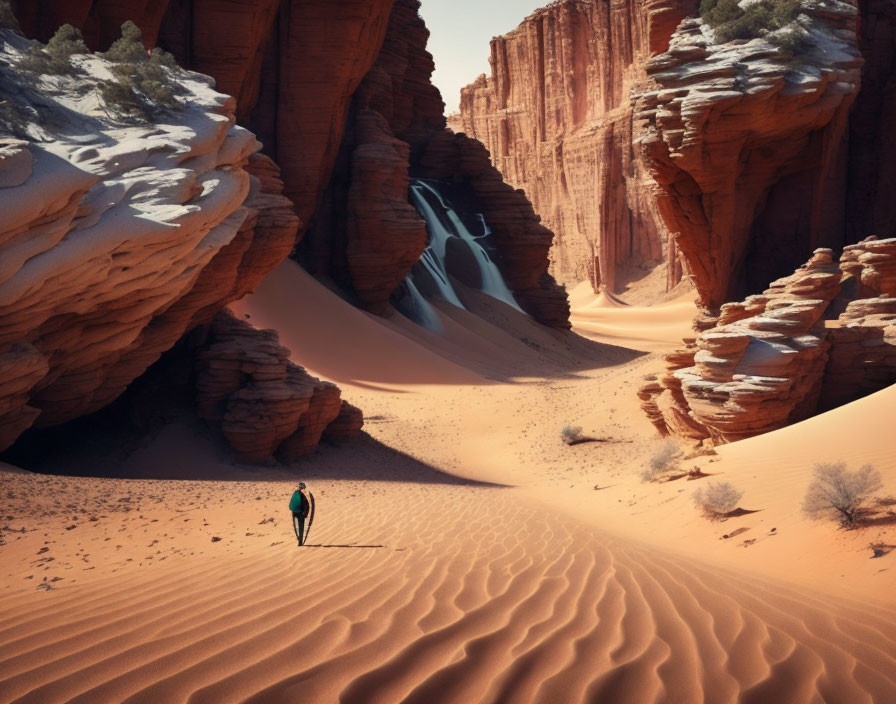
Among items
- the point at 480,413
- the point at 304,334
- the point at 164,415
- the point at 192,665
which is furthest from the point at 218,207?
the point at 304,334

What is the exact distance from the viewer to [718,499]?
7.21 meters

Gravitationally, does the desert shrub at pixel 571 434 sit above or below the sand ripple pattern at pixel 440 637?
below

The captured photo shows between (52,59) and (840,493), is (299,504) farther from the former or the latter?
(52,59)

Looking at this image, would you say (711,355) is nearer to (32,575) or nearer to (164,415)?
(164,415)

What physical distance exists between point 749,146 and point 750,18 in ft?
10.6

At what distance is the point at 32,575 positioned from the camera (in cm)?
459

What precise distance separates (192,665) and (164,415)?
950 centimetres

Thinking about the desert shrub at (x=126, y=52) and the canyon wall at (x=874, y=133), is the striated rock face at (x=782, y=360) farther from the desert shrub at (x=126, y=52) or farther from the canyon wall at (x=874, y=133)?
the desert shrub at (x=126, y=52)

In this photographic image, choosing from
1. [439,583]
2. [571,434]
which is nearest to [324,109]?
[571,434]

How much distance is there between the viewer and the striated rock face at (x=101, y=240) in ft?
23.5

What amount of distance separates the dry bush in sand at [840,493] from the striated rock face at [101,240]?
6.99 metres

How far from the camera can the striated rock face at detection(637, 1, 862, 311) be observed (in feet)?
59.4

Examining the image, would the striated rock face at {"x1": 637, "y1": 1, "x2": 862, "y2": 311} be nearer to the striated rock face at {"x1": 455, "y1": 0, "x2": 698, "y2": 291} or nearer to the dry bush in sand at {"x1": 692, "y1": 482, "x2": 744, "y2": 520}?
the dry bush in sand at {"x1": 692, "y1": 482, "x2": 744, "y2": 520}

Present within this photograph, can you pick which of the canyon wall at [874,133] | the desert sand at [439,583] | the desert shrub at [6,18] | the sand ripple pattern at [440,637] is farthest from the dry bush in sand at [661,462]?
the canyon wall at [874,133]
